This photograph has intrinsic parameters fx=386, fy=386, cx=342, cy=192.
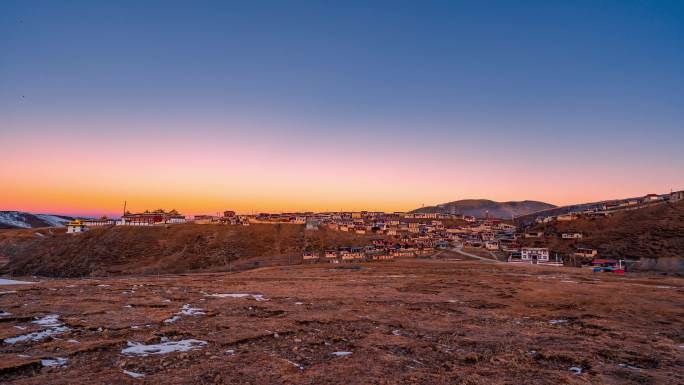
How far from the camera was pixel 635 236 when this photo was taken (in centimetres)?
8231

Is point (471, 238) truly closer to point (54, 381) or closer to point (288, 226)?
point (288, 226)

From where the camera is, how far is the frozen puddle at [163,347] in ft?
49.1

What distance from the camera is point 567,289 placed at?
128 feet

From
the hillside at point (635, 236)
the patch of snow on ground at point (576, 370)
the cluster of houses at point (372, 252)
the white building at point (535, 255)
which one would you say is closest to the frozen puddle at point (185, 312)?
the patch of snow on ground at point (576, 370)

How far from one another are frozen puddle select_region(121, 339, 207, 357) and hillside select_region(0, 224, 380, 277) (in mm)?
59430

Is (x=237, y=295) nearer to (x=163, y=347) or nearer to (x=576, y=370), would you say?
(x=163, y=347)

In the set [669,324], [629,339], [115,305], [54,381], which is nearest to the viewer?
[54,381]

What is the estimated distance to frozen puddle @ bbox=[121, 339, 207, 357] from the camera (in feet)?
49.1

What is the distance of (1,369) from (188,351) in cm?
562

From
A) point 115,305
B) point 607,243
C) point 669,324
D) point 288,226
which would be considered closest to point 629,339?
point 669,324

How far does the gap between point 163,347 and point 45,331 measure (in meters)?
7.23

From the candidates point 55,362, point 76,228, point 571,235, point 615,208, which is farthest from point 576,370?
point 615,208

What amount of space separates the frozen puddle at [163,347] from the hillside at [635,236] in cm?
7442

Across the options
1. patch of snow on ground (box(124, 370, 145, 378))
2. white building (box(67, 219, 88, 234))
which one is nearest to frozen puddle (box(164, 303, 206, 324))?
patch of snow on ground (box(124, 370, 145, 378))
